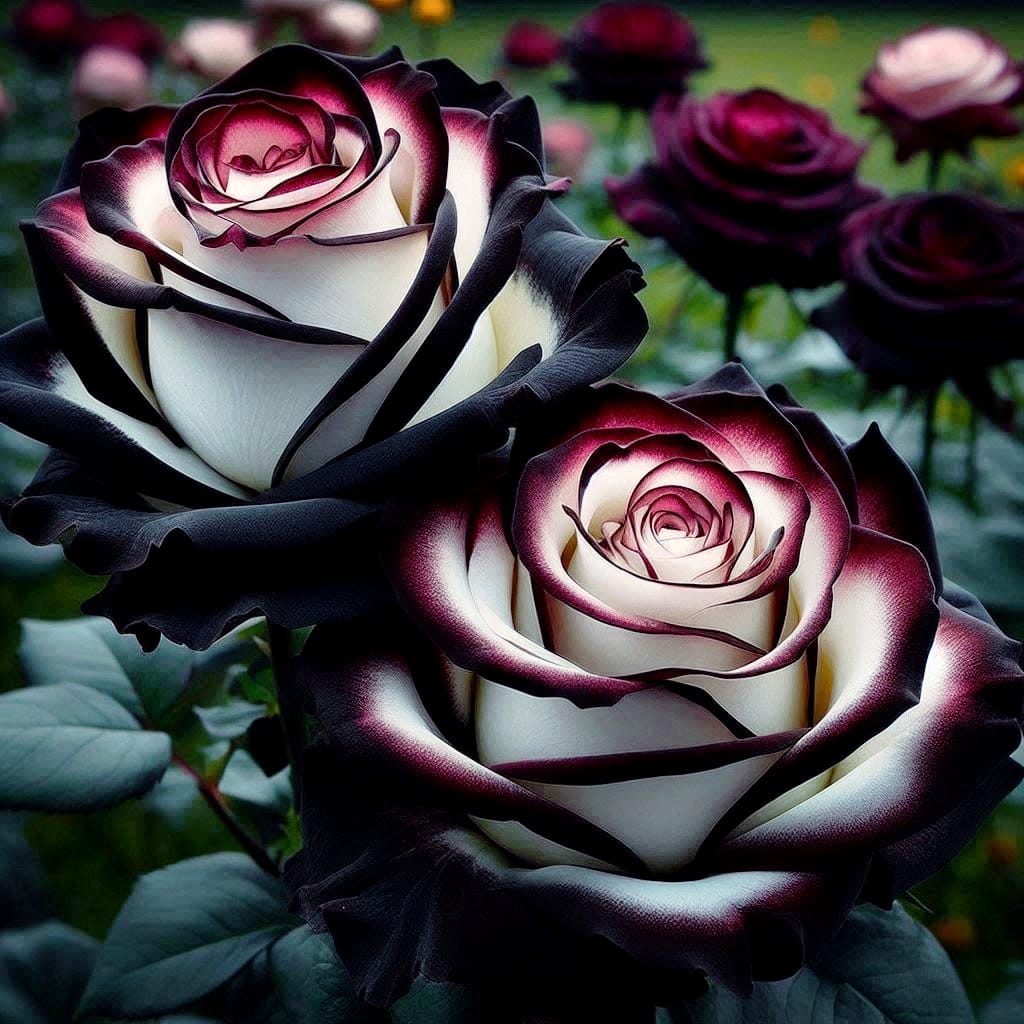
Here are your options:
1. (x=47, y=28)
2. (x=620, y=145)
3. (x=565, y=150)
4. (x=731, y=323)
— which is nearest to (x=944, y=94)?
(x=731, y=323)

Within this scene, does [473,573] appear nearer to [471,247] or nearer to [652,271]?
[471,247]

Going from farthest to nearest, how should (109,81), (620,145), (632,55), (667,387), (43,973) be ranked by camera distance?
(109,81)
(620,145)
(632,55)
(667,387)
(43,973)

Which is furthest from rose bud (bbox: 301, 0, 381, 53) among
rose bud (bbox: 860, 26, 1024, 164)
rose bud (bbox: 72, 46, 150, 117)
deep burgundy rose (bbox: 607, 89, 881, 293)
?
deep burgundy rose (bbox: 607, 89, 881, 293)

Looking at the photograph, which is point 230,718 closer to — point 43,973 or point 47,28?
point 43,973

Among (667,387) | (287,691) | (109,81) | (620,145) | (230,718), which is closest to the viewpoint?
(287,691)

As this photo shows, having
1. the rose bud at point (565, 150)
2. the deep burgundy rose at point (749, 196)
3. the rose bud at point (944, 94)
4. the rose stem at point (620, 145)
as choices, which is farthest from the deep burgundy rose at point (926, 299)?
the rose bud at point (565, 150)

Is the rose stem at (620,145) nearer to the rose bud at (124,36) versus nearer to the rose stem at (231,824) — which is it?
the rose bud at (124,36)

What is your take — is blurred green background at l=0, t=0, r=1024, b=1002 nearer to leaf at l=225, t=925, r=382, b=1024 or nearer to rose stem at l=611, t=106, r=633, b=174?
rose stem at l=611, t=106, r=633, b=174
